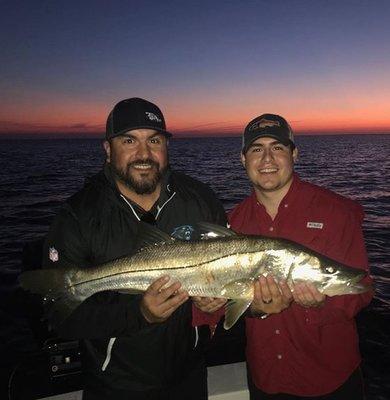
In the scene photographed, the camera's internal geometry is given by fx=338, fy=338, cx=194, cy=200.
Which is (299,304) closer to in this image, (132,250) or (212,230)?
(212,230)

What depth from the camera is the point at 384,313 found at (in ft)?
29.3

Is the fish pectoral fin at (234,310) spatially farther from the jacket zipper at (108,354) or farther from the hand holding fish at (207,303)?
the jacket zipper at (108,354)

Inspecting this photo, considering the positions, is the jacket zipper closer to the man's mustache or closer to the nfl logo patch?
the nfl logo patch

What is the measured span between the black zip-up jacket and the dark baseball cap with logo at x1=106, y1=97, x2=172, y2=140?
63 centimetres

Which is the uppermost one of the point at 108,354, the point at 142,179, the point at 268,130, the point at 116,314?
the point at 268,130

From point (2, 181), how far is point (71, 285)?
36.2 metres

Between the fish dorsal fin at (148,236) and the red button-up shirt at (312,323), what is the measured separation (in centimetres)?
118

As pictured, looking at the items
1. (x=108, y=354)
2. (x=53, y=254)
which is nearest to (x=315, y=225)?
(x=108, y=354)

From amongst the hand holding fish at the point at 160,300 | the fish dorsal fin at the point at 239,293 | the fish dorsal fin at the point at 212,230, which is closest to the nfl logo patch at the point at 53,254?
the hand holding fish at the point at 160,300

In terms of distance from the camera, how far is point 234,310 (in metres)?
3.77

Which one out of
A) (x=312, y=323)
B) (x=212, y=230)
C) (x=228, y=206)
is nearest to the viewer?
(x=312, y=323)

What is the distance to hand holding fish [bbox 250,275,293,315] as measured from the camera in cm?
356

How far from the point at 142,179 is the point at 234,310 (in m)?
1.79

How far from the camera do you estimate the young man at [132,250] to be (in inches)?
136
